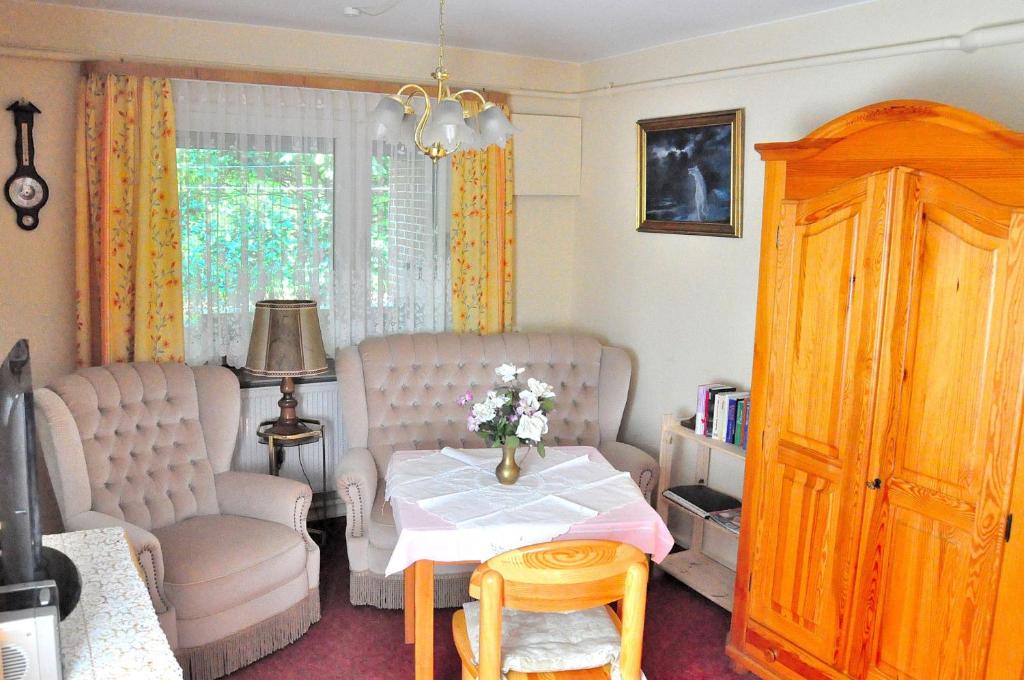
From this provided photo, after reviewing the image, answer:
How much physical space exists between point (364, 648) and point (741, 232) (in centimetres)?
240

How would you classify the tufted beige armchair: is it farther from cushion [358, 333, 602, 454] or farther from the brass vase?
the brass vase

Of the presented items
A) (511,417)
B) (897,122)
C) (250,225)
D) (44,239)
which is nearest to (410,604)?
(511,417)

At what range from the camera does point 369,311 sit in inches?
176

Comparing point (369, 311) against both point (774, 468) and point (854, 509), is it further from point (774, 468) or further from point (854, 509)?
point (854, 509)

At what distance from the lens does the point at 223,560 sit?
305cm

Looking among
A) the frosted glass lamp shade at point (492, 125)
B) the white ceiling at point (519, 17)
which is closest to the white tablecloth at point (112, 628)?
the frosted glass lamp shade at point (492, 125)

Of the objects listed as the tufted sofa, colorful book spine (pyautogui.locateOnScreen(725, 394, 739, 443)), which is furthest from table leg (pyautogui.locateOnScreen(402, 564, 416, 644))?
colorful book spine (pyautogui.locateOnScreen(725, 394, 739, 443))

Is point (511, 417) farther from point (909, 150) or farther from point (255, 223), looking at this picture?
point (255, 223)

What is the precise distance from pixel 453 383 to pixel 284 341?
0.86 m

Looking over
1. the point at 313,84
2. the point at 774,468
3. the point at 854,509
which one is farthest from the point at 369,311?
the point at 854,509

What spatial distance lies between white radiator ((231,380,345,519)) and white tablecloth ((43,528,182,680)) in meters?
2.03

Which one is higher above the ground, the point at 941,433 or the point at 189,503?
the point at 941,433

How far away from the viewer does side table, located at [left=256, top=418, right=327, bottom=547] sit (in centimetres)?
396

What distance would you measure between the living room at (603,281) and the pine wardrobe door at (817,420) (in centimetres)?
1
